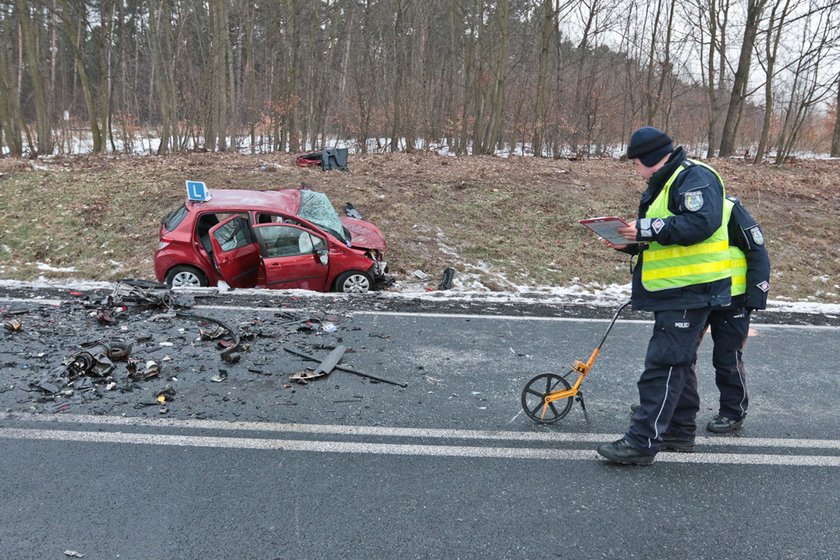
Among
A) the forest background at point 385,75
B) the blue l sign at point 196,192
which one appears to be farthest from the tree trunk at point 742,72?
the blue l sign at point 196,192

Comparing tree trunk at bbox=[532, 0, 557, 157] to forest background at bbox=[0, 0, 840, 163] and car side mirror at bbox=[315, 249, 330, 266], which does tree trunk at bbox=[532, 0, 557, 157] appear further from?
car side mirror at bbox=[315, 249, 330, 266]

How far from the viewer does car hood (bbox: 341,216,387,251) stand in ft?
28.2

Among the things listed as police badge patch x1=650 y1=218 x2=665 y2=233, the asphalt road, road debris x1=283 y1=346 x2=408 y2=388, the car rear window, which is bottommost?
the asphalt road

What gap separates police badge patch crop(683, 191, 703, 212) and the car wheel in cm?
667

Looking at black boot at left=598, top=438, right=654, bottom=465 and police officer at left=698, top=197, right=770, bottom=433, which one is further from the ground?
police officer at left=698, top=197, right=770, bottom=433

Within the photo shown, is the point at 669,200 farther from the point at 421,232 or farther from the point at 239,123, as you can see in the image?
the point at 239,123

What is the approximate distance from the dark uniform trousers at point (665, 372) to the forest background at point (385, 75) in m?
17.0

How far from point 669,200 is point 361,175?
1196cm

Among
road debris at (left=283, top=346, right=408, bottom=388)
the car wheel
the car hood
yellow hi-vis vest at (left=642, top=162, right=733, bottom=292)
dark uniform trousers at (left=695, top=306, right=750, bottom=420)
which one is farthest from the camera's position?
the car hood

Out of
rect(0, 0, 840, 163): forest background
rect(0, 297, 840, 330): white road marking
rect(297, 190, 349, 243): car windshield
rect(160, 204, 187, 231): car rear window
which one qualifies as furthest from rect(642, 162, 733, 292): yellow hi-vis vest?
Result: rect(0, 0, 840, 163): forest background

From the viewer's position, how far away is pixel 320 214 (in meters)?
8.45

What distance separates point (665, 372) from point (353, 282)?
546 centimetres

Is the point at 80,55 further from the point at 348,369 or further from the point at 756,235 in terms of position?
the point at 756,235

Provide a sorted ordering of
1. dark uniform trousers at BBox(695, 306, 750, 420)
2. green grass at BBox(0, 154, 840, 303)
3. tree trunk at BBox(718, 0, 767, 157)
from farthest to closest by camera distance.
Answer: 1. tree trunk at BBox(718, 0, 767, 157)
2. green grass at BBox(0, 154, 840, 303)
3. dark uniform trousers at BBox(695, 306, 750, 420)
